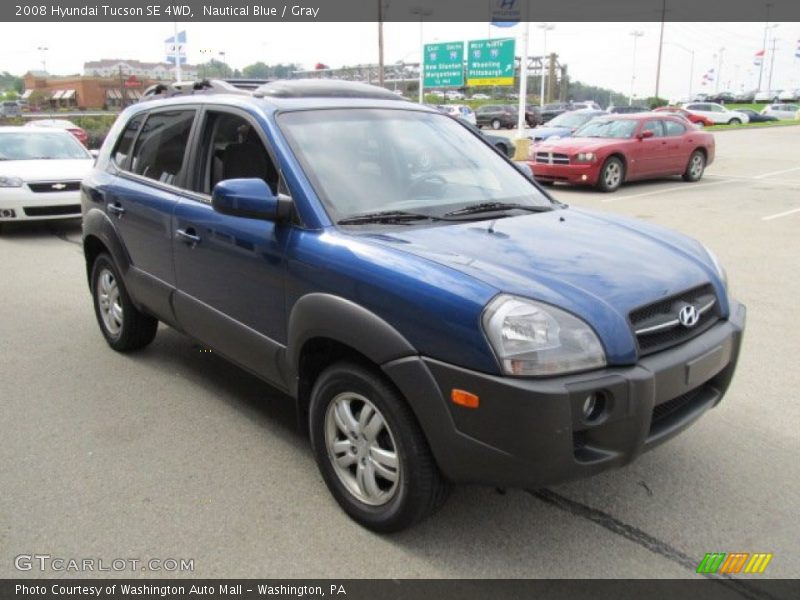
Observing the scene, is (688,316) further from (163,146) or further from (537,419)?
(163,146)

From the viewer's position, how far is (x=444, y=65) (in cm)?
3575

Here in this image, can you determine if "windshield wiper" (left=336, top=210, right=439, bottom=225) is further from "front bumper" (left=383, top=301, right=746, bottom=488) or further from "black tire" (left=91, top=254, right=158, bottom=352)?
"black tire" (left=91, top=254, right=158, bottom=352)

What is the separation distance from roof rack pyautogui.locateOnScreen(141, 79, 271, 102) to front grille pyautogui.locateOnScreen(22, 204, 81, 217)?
6048 millimetres

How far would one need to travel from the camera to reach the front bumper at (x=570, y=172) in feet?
45.8

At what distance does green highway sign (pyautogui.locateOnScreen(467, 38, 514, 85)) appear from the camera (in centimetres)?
3284

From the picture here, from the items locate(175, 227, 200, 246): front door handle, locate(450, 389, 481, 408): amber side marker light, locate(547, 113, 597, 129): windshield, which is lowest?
locate(450, 389, 481, 408): amber side marker light

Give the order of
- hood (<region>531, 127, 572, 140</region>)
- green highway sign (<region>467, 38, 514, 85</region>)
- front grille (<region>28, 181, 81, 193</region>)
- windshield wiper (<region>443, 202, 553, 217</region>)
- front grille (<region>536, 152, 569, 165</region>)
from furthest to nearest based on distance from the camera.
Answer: green highway sign (<region>467, 38, 514, 85</region>) < hood (<region>531, 127, 572, 140</region>) < front grille (<region>536, 152, 569, 165</region>) < front grille (<region>28, 181, 81, 193</region>) < windshield wiper (<region>443, 202, 553, 217</region>)

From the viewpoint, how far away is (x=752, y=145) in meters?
27.7

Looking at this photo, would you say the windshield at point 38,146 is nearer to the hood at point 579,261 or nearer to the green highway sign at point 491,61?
the hood at point 579,261

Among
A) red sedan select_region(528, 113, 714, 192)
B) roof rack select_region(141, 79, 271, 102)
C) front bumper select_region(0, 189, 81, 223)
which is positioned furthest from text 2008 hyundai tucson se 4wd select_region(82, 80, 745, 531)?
red sedan select_region(528, 113, 714, 192)

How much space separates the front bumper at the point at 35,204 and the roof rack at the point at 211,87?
5.99 m

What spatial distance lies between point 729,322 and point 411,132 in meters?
1.94

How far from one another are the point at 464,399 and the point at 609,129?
45.4ft

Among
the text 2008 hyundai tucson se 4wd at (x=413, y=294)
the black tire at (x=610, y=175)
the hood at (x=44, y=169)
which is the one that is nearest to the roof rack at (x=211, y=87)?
the text 2008 hyundai tucson se 4wd at (x=413, y=294)
